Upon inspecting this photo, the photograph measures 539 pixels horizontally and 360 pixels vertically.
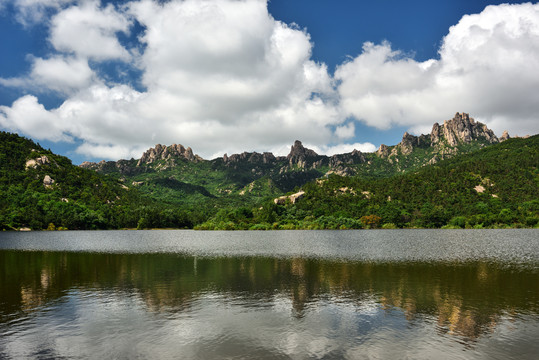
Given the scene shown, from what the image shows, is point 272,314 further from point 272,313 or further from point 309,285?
point 309,285

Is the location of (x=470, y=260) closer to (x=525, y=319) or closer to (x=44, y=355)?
(x=525, y=319)

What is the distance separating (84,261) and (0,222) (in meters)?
183

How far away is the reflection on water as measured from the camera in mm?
20609

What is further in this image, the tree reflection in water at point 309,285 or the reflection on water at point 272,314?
the tree reflection in water at point 309,285

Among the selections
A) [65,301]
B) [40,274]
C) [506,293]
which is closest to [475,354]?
[506,293]

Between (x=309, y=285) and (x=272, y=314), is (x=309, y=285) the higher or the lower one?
the lower one

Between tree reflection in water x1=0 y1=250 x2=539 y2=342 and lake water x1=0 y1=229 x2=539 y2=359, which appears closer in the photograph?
lake water x1=0 y1=229 x2=539 y2=359

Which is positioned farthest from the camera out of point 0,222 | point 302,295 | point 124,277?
point 0,222

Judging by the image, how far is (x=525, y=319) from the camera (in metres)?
26.3

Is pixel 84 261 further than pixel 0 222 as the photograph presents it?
No

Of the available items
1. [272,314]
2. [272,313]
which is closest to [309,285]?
[272,313]

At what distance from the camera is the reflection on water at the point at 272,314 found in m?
20.6

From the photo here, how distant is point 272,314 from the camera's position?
91.6 ft

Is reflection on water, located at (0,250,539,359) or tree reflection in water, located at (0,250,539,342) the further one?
tree reflection in water, located at (0,250,539,342)
